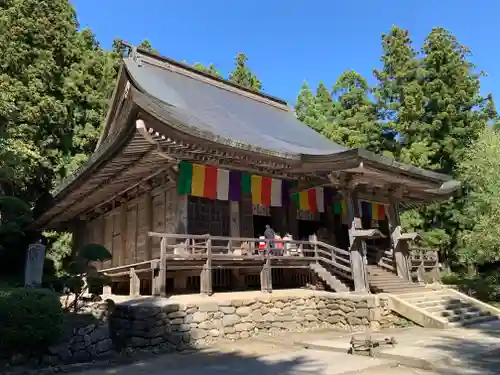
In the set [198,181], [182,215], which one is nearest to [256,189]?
[198,181]

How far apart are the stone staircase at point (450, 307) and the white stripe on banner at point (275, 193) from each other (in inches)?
177

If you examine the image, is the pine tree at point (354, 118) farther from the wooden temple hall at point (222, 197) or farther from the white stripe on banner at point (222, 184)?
the white stripe on banner at point (222, 184)

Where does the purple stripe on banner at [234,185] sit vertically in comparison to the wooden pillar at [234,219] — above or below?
above

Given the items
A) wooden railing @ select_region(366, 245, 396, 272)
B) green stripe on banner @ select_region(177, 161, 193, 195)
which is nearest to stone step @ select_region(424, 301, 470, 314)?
wooden railing @ select_region(366, 245, 396, 272)

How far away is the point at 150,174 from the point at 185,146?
3461 mm

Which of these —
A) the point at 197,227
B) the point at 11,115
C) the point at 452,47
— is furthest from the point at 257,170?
the point at 452,47

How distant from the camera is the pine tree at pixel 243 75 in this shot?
38.9 meters

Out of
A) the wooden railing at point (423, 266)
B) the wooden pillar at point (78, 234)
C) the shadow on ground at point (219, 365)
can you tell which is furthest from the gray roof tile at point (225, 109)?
the wooden pillar at point (78, 234)

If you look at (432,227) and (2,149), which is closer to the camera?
(2,149)

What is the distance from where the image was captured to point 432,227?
82.3 ft

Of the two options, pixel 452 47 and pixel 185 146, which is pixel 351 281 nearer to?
pixel 185 146

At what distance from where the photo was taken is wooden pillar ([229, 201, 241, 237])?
40.4ft

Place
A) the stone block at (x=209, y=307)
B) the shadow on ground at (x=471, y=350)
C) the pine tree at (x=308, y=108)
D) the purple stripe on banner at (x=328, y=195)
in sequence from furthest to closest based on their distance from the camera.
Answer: the pine tree at (x=308, y=108) < the purple stripe on banner at (x=328, y=195) < the stone block at (x=209, y=307) < the shadow on ground at (x=471, y=350)

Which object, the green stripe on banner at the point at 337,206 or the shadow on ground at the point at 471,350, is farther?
the green stripe on banner at the point at 337,206
